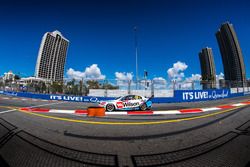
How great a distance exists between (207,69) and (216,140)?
11509cm

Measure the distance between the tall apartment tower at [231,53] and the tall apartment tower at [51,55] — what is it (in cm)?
13951

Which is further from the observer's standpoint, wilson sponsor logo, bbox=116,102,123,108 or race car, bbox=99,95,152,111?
wilson sponsor logo, bbox=116,102,123,108

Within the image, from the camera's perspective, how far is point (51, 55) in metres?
121

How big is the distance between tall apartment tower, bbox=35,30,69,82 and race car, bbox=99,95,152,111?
128m

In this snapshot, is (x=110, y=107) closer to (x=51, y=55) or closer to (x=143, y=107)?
(x=143, y=107)

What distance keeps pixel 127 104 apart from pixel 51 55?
133898 millimetres

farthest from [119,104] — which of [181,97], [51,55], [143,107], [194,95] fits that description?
[51,55]

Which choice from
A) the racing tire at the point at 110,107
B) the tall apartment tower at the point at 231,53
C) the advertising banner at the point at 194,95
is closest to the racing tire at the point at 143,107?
the racing tire at the point at 110,107

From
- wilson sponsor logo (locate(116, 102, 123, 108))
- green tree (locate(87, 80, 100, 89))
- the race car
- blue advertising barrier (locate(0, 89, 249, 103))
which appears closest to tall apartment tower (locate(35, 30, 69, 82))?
blue advertising barrier (locate(0, 89, 249, 103))

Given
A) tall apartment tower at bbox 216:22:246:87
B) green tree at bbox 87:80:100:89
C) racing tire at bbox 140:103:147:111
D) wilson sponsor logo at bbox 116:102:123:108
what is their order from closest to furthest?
wilson sponsor logo at bbox 116:102:123:108, racing tire at bbox 140:103:147:111, green tree at bbox 87:80:100:89, tall apartment tower at bbox 216:22:246:87

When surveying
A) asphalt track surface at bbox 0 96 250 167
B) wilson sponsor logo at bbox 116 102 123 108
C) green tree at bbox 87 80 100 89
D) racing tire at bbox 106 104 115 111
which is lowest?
asphalt track surface at bbox 0 96 250 167

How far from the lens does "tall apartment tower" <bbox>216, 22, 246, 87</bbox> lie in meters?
94.8

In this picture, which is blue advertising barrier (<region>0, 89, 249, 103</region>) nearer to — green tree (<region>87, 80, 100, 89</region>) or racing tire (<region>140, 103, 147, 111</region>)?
green tree (<region>87, 80, 100, 89</region>)

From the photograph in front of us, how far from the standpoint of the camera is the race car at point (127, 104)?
9648 millimetres
